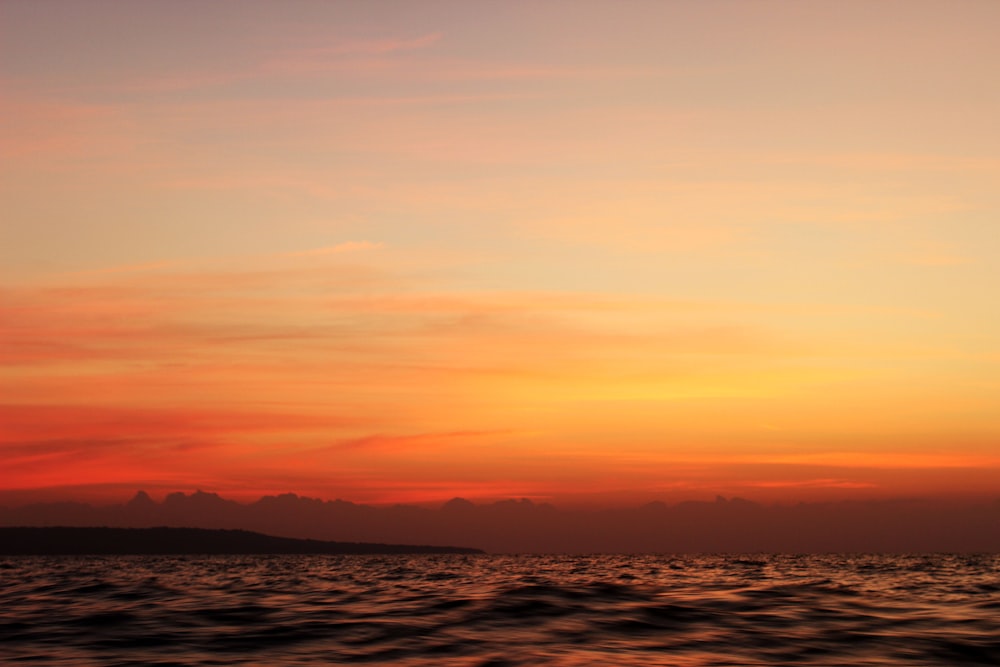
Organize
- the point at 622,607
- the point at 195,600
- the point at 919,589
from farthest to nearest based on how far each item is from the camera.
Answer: the point at 919,589 → the point at 195,600 → the point at 622,607

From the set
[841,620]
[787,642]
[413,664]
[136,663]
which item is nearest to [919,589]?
[841,620]

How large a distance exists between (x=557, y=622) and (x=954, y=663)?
9989 mm

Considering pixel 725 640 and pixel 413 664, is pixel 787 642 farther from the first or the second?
pixel 413 664

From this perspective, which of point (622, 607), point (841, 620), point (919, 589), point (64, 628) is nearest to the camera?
point (64, 628)

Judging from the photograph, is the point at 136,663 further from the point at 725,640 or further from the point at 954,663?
the point at 954,663

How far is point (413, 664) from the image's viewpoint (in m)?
18.3

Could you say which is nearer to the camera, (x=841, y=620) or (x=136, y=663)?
(x=136, y=663)

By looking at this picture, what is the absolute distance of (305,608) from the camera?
30.2m

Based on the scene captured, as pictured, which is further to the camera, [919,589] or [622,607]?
[919,589]

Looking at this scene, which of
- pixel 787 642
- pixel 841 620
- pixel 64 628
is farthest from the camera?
pixel 841 620

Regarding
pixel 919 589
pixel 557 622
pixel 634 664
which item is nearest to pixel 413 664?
pixel 634 664

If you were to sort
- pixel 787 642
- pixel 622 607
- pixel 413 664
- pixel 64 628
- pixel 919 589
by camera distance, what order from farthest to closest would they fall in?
1. pixel 919 589
2. pixel 622 607
3. pixel 64 628
4. pixel 787 642
5. pixel 413 664

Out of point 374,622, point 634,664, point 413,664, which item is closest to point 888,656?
point 634,664

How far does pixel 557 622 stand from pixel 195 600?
53.1 ft
